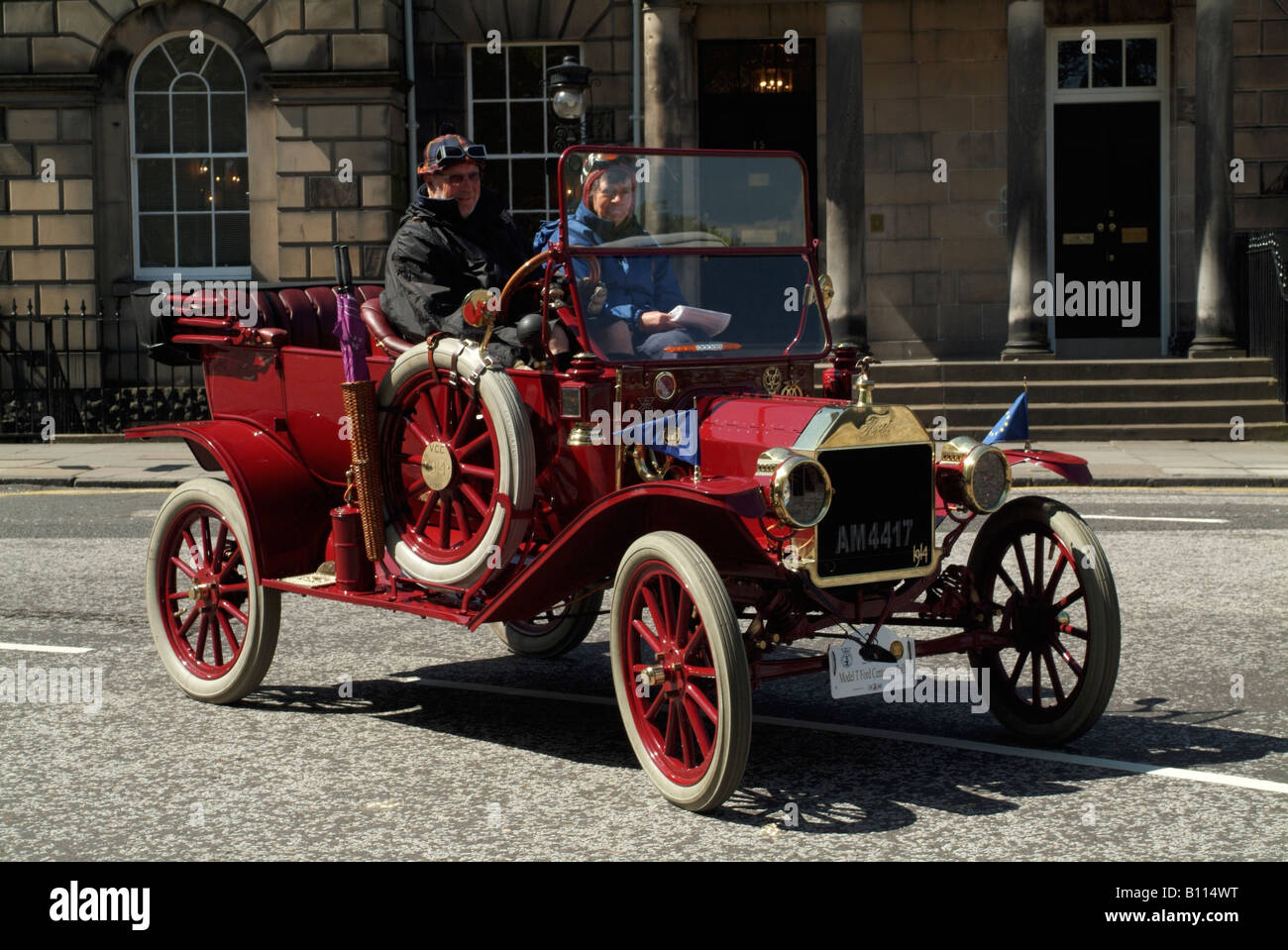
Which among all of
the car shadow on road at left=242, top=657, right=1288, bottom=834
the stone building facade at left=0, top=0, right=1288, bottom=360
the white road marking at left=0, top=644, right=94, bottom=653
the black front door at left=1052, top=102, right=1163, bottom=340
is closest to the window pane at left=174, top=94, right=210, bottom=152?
the stone building facade at left=0, top=0, right=1288, bottom=360

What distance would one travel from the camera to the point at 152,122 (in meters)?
20.8

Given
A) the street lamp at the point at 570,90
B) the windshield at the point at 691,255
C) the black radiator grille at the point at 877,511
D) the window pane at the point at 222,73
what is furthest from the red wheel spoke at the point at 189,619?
the window pane at the point at 222,73

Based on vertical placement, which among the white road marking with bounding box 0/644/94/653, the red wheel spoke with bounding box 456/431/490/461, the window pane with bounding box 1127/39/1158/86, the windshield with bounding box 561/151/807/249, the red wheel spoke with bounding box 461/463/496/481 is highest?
the window pane with bounding box 1127/39/1158/86

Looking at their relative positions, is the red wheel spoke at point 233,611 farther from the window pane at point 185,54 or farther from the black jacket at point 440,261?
the window pane at point 185,54

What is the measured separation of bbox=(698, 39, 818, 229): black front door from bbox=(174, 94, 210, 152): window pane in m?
6.13

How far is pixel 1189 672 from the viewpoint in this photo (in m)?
7.11

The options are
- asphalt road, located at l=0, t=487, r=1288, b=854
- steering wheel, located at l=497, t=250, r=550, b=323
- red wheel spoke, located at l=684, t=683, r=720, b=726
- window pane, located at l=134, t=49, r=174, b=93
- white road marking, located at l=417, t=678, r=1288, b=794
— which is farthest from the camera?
window pane, located at l=134, t=49, r=174, b=93

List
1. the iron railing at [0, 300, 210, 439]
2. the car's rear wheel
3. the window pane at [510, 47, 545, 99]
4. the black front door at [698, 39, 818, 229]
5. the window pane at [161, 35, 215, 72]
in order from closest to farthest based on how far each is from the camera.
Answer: the car's rear wheel → the iron railing at [0, 300, 210, 439] → the window pane at [161, 35, 215, 72] → the black front door at [698, 39, 818, 229] → the window pane at [510, 47, 545, 99]

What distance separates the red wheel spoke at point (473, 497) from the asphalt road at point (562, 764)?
0.88 m

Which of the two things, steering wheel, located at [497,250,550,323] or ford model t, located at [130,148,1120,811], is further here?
steering wheel, located at [497,250,550,323]

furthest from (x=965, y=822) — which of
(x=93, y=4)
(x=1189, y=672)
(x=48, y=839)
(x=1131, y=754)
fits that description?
(x=93, y=4)

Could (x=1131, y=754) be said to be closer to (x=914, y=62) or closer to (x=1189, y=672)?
(x=1189, y=672)

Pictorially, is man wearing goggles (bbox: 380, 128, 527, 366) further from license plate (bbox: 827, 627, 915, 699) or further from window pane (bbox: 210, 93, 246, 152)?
window pane (bbox: 210, 93, 246, 152)

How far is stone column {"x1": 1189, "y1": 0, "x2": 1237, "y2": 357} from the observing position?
60.5 feet
